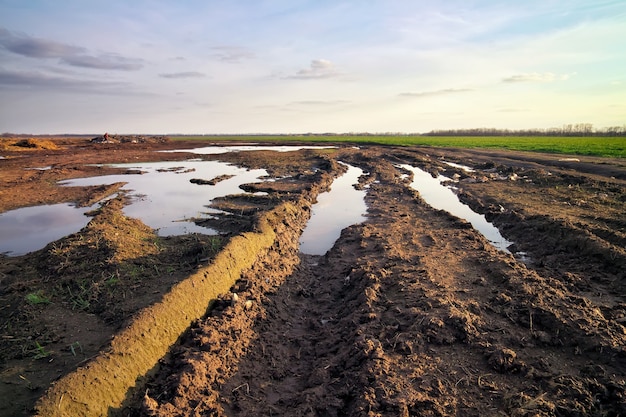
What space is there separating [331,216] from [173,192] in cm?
792

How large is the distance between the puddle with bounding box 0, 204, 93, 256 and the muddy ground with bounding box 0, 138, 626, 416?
1.02 meters

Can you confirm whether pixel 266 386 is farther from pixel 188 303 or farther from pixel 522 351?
pixel 522 351

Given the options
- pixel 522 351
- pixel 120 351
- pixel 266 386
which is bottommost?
pixel 266 386

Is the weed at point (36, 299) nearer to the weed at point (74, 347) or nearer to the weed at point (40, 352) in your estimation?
the weed at point (40, 352)

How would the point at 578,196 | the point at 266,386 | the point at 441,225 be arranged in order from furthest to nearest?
the point at 578,196, the point at 441,225, the point at 266,386

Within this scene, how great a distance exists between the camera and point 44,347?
14.5 feet

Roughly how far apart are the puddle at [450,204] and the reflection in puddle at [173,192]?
780 centimetres

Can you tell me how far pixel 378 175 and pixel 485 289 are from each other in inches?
633

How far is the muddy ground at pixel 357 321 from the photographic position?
12.6ft

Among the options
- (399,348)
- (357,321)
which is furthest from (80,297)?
(399,348)

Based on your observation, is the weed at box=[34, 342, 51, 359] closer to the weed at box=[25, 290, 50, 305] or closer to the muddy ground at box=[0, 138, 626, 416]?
the muddy ground at box=[0, 138, 626, 416]

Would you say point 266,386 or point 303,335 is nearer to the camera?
point 266,386

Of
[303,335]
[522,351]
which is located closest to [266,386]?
[303,335]

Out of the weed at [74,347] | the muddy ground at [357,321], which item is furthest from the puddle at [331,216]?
the weed at [74,347]
